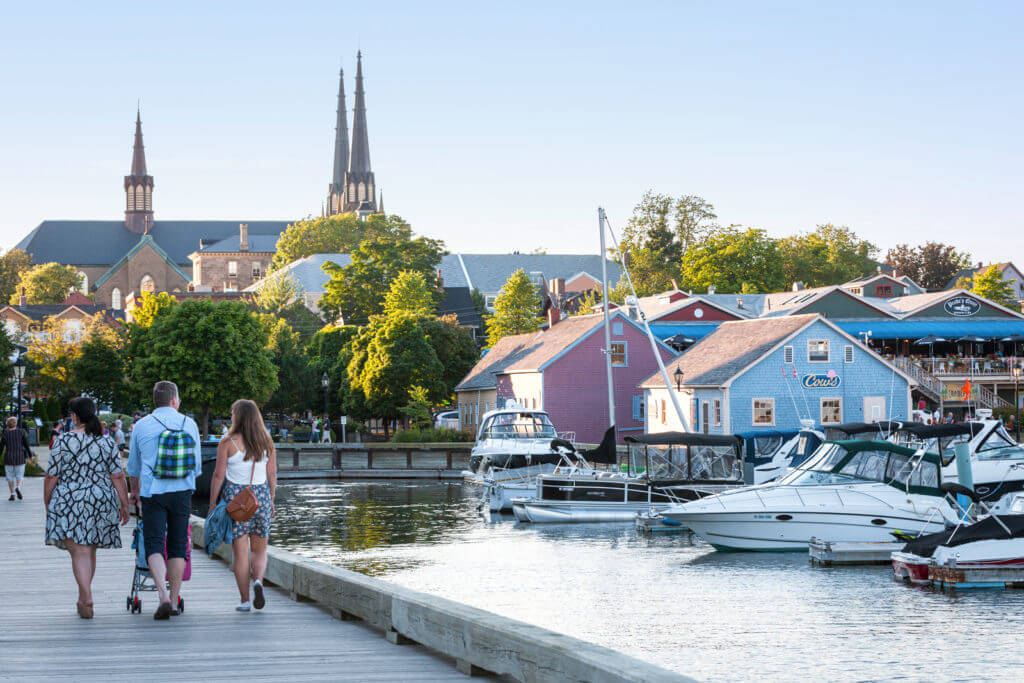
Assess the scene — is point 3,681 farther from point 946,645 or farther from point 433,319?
point 433,319

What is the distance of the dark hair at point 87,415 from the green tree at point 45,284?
6430 inches

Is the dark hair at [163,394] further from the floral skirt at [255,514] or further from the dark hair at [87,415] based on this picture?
the floral skirt at [255,514]

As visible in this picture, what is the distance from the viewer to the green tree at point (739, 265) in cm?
11944

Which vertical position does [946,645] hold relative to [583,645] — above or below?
below

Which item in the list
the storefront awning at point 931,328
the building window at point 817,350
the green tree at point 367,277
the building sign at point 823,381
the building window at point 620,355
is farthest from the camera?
the green tree at point 367,277

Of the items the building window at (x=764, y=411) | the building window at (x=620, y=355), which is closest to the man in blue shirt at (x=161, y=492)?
the building window at (x=764, y=411)

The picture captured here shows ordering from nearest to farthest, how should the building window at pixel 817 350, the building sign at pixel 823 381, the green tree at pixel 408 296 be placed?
the building sign at pixel 823 381
the building window at pixel 817 350
the green tree at pixel 408 296

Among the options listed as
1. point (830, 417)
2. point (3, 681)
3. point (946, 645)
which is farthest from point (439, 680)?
point (830, 417)

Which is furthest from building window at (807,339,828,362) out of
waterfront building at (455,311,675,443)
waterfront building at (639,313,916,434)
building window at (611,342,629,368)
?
building window at (611,342,629,368)

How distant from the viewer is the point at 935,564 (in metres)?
23.0

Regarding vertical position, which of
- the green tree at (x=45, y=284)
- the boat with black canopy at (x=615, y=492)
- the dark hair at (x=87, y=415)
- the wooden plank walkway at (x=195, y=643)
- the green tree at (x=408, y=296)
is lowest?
the boat with black canopy at (x=615, y=492)

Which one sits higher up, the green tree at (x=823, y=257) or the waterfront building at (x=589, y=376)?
the green tree at (x=823, y=257)

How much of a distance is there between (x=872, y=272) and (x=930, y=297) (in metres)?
61.0

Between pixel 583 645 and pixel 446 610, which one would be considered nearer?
pixel 583 645
